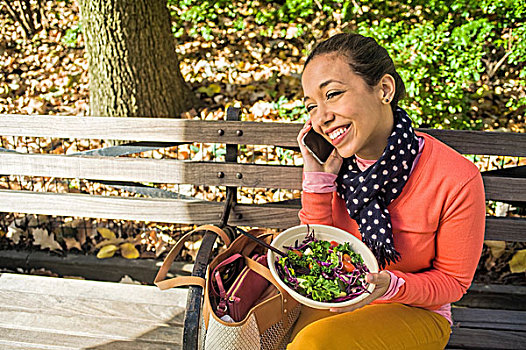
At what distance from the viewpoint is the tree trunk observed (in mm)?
3918

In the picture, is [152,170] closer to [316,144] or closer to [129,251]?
[316,144]

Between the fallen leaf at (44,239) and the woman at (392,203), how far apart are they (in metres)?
2.61

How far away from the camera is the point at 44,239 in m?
3.86

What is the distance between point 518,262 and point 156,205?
2485 millimetres

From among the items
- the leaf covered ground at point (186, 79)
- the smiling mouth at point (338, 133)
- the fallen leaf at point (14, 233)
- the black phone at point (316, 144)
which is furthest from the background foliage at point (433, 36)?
the fallen leaf at point (14, 233)

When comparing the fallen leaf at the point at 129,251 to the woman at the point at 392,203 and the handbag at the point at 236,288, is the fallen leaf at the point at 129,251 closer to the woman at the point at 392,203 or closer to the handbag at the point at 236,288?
the handbag at the point at 236,288

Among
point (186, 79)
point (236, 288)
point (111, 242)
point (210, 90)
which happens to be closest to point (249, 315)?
point (236, 288)

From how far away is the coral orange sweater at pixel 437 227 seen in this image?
1899mm

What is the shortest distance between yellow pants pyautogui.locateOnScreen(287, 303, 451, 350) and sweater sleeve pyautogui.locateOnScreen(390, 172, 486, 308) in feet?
0.23

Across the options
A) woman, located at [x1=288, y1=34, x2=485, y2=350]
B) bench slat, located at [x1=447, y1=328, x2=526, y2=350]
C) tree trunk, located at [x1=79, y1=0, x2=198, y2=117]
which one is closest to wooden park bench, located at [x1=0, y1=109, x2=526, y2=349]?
bench slat, located at [x1=447, y1=328, x2=526, y2=350]

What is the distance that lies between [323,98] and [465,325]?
1568 millimetres

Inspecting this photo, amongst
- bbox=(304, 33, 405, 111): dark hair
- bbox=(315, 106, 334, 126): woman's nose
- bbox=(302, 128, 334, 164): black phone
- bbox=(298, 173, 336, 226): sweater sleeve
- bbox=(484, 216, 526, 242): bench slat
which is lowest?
bbox=(484, 216, 526, 242): bench slat

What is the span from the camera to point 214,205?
9.46 feet

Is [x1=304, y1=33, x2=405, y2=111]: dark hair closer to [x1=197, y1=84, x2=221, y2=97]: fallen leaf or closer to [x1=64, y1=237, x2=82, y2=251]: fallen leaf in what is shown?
[x1=64, y1=237, x2=82, y2=251]: fallen leaf
